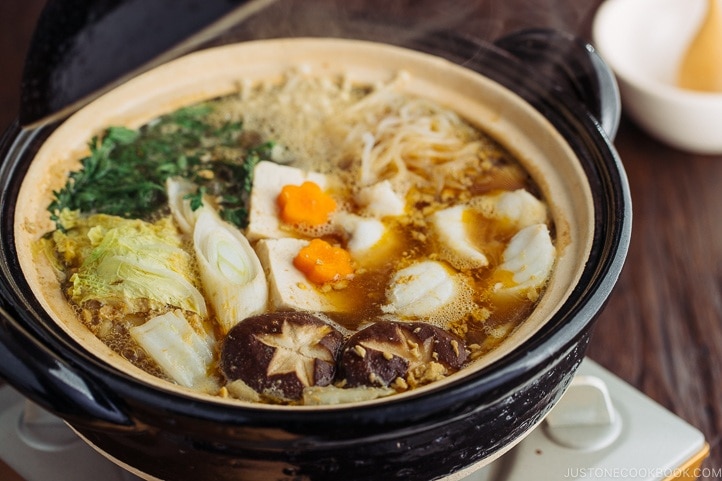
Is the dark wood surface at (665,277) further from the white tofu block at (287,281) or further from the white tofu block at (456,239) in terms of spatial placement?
the white tofu block at (287,281)

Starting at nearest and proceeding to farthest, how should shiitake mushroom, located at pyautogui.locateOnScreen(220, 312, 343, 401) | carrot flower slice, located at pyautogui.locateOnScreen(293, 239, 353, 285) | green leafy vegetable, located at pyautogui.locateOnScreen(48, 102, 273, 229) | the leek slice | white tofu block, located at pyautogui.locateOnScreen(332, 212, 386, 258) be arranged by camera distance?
shiitake mushroom, located at pyautogui.locateOnScreen(220, 312, 343, 401)
the leek slice
carrot flower slice, located at pyautogui.locateOnScreen(293, 239, 353, 285)
white tofu block, located at pyautogui.locateOnScreen(332, 212, 386, 258)
green leafy vegetable, located at pyautogui.locateOnScreen(48, 102, 273, 229)

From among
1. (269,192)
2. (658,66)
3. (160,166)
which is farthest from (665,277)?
(160,166)

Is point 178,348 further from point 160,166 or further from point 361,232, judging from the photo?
point 160,166

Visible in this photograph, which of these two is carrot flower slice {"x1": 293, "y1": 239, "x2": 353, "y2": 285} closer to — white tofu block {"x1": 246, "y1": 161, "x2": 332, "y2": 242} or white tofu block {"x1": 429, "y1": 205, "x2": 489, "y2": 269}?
white tofu block {"x1": 246, "y1": 161, "x2": 332, "y2": 242}

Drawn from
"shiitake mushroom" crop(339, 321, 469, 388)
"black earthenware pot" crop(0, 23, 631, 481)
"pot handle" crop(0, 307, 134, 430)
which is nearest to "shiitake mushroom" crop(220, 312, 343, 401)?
"shiitake mushroom" crop(339, 321, 469, 388)

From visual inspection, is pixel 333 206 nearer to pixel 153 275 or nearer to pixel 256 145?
pixel 256 145

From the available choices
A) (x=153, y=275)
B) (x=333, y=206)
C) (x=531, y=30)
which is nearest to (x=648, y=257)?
(x=531, y=30)
